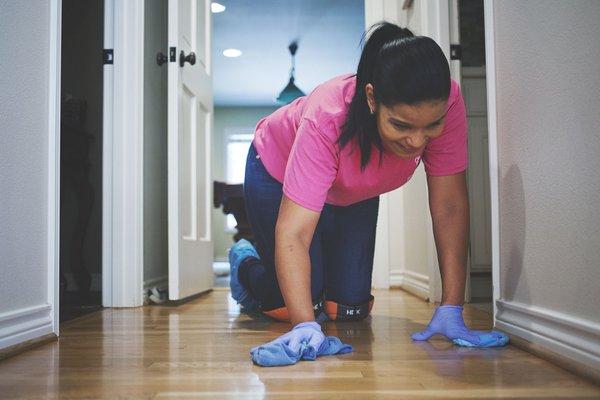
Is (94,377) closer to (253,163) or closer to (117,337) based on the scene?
(117,337)

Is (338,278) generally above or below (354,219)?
below

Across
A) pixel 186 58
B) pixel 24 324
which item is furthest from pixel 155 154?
pixel 24 324

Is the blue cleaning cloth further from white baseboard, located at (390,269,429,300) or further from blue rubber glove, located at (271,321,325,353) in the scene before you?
white baseboard, located at (390,269,429,300)

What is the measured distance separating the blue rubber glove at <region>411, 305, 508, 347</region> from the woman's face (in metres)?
0.38

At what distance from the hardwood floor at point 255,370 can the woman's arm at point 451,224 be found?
18 cm

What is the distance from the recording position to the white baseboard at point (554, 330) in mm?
936

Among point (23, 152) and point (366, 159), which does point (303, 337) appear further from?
point (23, 152)

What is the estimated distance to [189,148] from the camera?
2.45 meters

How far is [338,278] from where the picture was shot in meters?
1.72

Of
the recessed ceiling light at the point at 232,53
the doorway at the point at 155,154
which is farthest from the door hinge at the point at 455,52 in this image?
the recessed ceiling light at the point at 232,53

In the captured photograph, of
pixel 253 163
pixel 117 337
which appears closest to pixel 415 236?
pixel 253 163

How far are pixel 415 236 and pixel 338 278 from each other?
0.90 metres

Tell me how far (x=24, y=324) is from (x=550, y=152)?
1.21m

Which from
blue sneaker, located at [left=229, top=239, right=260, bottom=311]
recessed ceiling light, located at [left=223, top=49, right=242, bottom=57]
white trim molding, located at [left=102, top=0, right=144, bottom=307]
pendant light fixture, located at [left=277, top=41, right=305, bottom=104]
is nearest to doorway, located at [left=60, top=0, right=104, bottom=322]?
white trim molding, located at [left=102, top=0, right=144, bottom=307]
